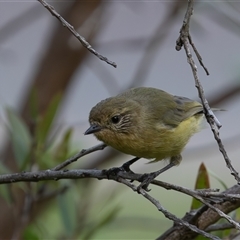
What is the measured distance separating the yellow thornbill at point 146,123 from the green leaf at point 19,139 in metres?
0.39

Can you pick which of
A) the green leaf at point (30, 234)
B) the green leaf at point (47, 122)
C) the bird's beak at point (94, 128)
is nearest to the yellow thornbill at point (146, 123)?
the bird's beak at point (94, 128)

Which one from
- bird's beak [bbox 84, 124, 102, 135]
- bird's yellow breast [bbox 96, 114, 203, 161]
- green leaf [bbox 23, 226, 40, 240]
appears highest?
bird's beak [bbox 84, 124, 102, 135]

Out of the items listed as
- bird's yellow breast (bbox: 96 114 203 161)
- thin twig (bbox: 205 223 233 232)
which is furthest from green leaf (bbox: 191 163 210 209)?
bird's yellow breast (bbox: 96 114 203 161)

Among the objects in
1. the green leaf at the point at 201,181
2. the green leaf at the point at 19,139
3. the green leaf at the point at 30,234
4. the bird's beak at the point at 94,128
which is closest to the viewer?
the green leaf at the point at 201,181

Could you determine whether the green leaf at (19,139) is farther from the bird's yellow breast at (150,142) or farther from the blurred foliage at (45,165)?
the bird's yellow breast at (150,142)

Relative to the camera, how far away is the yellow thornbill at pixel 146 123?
10.6 feet

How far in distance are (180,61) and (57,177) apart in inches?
334

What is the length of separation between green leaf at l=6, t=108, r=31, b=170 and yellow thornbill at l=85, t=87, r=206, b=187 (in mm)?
393

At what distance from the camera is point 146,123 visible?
344 centimetres

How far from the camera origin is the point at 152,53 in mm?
5102

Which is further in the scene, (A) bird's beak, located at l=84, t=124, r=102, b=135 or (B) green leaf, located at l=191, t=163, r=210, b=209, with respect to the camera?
(A) bird's beak, located at l=84, t=124, r=102, b=135

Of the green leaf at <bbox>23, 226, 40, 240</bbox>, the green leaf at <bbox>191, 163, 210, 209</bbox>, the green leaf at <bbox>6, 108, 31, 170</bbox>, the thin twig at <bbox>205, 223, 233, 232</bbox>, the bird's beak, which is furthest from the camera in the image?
the green leaf at <bbox>6, 108, 31, 170</bbox>

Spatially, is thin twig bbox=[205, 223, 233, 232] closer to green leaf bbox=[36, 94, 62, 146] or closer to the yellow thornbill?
the yellow thornbill

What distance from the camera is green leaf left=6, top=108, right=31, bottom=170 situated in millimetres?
3320
